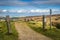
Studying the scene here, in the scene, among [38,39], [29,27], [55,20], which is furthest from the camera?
[55,20]

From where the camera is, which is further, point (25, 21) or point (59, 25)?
point (59, 25)

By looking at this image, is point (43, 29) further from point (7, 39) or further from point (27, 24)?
point (7, 39)

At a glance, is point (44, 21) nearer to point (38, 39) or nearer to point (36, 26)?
point (36, 26)

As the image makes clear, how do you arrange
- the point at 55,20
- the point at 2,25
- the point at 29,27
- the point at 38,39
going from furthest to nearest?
the point at 55,20 < the point at 29,27 < the point at 2,25 < the point at 38,39

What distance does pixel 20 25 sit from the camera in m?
23.8

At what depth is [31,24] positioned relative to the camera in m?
22.5

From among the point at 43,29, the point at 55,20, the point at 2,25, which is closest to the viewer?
the point at 43,29

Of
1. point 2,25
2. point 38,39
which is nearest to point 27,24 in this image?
point 2,25

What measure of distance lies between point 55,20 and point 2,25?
24.0 feet

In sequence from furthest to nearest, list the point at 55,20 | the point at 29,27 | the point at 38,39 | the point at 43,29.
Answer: the point at 55,20 → the point at 29,27 → the point at 43,29 → the point at 38,39

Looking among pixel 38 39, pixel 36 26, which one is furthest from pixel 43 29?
pixel 38 39

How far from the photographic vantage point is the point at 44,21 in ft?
65.4

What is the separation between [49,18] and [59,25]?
→ 145 inches

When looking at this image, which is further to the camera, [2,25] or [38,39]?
[2,25]
